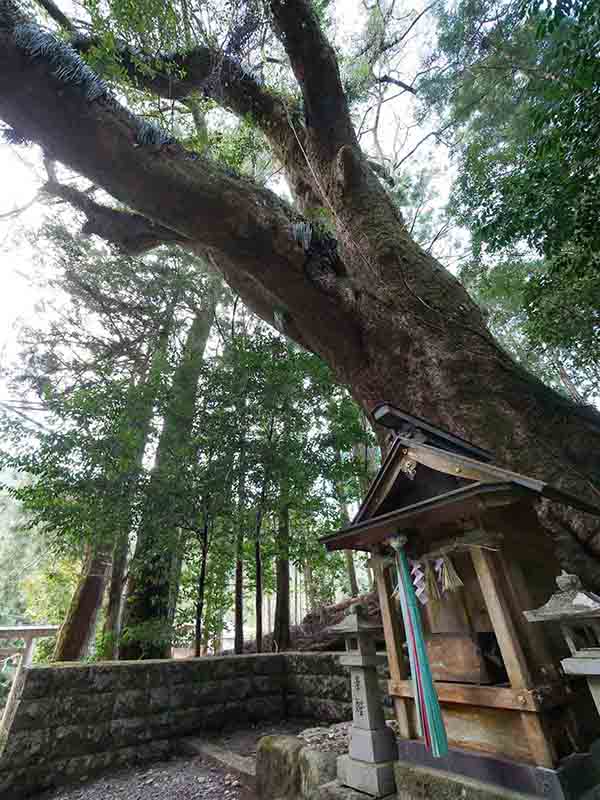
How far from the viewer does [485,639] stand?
7.75 ft

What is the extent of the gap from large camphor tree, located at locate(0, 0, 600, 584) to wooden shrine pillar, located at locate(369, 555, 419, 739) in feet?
4.44

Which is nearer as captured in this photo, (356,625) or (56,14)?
(356,625)

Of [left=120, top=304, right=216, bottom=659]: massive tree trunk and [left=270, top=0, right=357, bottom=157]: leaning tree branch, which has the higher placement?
[left=270, top=0, right=357, bottom=157]: leaning tree branch

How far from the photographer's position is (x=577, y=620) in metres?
1.68

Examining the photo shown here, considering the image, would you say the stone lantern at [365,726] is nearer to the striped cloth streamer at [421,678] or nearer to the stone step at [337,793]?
the stone step at [337,793]

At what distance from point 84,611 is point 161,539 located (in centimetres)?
325

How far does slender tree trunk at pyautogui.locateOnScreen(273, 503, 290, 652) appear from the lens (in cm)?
618

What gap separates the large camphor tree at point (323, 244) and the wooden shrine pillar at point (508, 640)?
3.63 feet

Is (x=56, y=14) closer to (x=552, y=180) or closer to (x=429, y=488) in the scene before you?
(x=552, y=180)

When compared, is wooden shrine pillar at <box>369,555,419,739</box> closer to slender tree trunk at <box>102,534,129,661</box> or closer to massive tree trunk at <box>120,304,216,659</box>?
massive tree trunk at <box>120,304,216,659</box>

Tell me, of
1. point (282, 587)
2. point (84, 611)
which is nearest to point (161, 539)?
point (282, 587)

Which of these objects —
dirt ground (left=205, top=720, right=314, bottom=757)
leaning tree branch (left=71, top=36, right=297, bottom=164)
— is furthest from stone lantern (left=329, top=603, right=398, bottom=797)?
leaning tree branch (left=71, top=36, right=297, bottom=164)

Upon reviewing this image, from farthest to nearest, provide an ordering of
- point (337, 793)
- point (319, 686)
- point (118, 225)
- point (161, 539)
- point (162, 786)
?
point (118, 225) < point (161, 539) < point (319, 686) < point (162, 786) < point (337, 793)

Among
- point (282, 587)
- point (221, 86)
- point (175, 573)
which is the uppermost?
point (221, 86)
